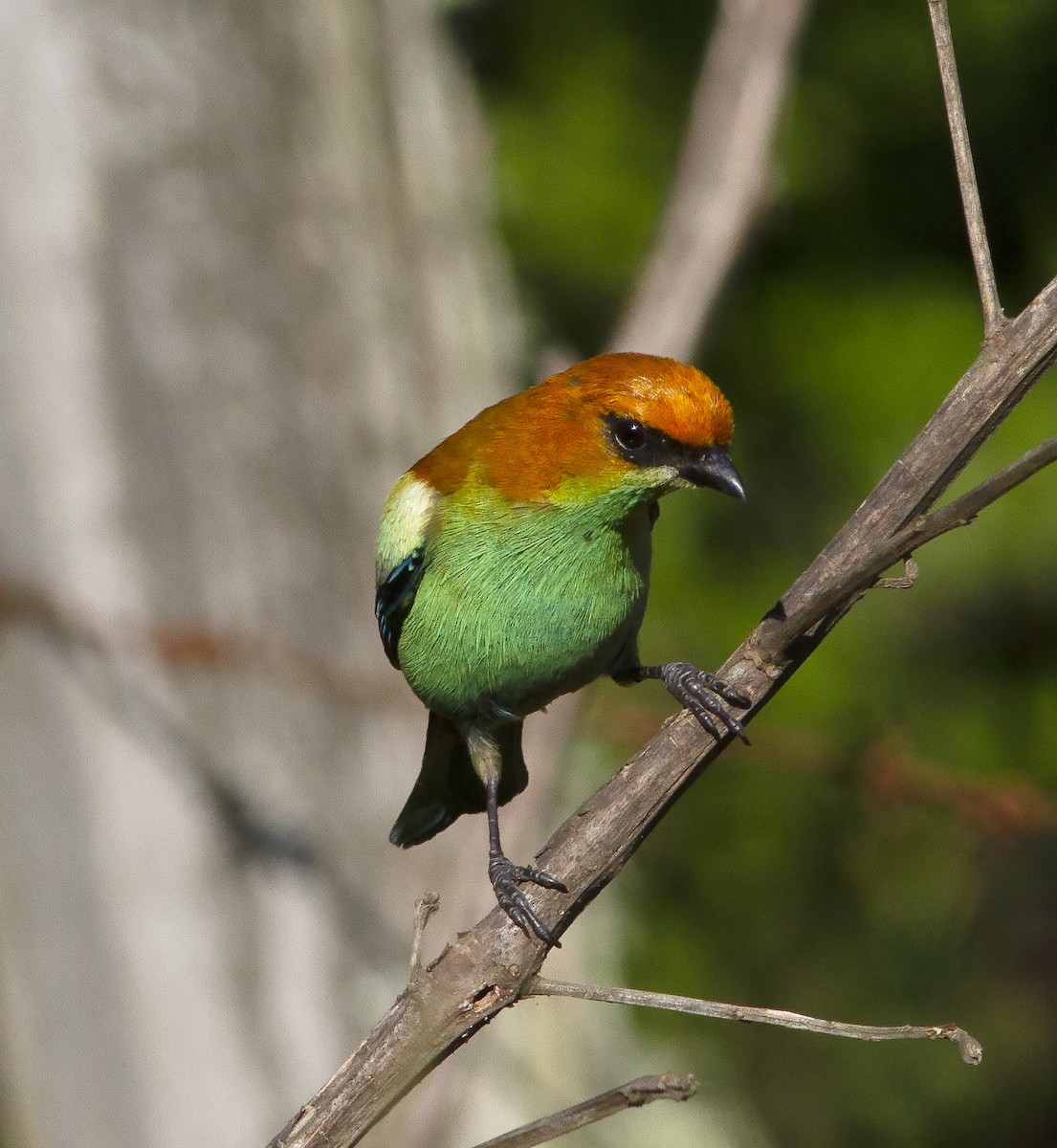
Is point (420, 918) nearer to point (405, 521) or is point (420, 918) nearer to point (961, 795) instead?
point (405, 521)

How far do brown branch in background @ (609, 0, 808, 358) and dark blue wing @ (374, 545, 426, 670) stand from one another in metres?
1.03

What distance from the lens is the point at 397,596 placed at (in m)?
3.28

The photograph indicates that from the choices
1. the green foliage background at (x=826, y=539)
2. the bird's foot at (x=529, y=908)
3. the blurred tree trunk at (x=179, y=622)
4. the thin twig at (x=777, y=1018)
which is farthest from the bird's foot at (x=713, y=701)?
the blurred tree trunk at (x=179, y=622)

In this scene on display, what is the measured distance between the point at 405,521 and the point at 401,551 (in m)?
0.07

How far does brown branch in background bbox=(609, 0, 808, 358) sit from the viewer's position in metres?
3.76

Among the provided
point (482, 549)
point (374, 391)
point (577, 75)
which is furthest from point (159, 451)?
point (482, 549)

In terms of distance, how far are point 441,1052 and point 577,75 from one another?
172 inches

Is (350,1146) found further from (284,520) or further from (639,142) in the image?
(639,142)

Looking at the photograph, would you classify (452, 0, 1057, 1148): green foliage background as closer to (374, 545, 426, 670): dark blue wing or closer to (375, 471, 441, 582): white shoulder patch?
(374, 545, 426, 670): dark blue wing

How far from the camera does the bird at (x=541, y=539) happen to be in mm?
2738

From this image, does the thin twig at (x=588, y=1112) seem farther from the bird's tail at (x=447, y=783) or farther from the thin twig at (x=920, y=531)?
the bird's tail at (x=447, y=783)

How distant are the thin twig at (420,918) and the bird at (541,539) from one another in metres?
0.53

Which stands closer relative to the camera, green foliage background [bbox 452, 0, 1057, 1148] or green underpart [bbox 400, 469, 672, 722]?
green underpart [bbox 400, 469, 672, 722]

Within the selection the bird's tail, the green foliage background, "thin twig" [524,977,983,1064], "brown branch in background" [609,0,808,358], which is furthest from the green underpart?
the green foliage background
